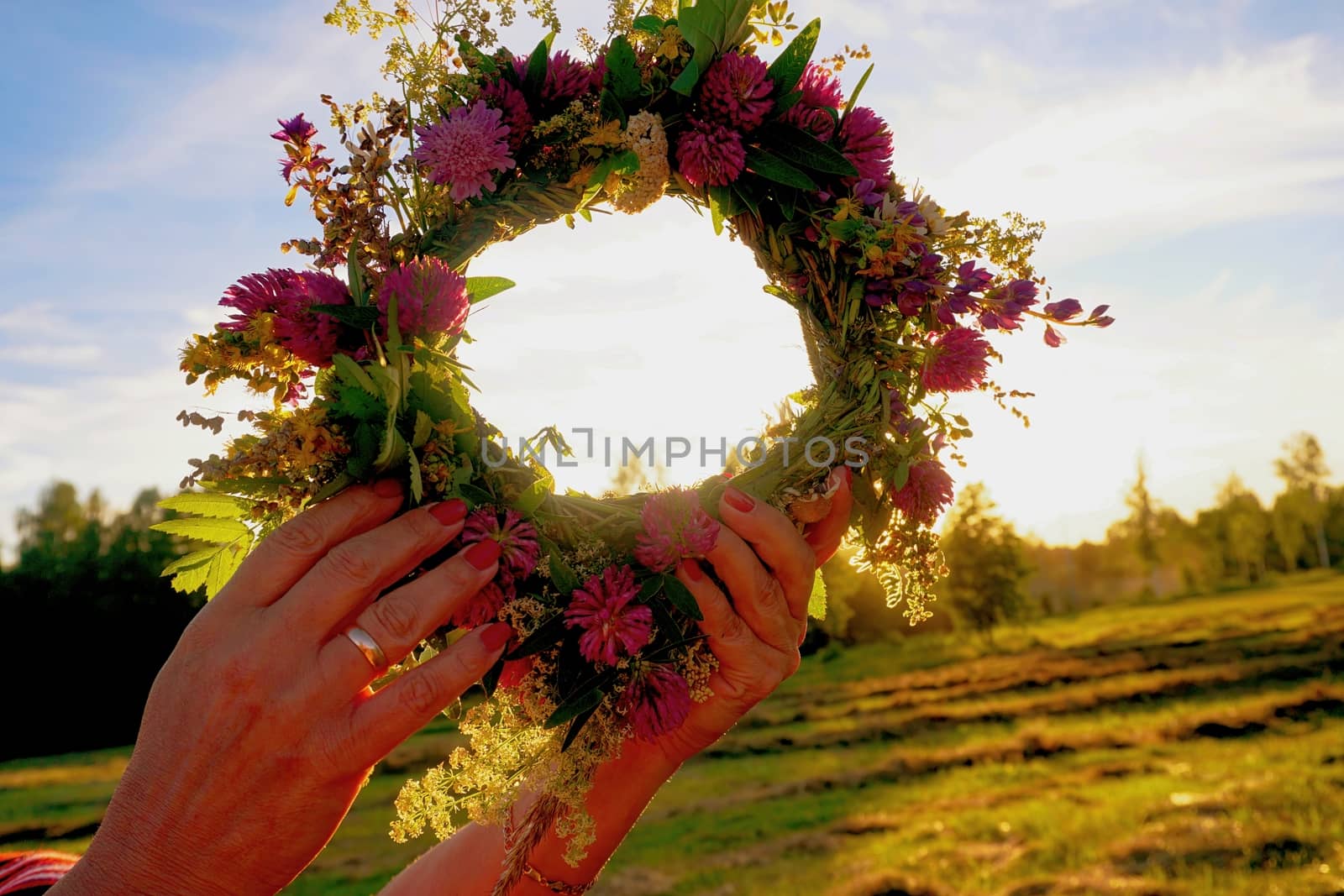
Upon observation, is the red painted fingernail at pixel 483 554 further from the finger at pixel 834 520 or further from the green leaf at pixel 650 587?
the finger at pixel 834 520

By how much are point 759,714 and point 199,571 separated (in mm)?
18023

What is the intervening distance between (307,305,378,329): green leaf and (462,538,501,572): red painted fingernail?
22.1 inches

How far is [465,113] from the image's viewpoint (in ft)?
8.50

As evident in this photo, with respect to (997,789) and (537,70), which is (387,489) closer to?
(537,70)

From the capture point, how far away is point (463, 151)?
8.09ft

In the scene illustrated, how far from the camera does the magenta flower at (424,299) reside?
7.13 feet

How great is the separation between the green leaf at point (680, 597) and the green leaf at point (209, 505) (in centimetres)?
100

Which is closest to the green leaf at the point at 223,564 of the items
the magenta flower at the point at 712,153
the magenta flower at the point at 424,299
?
the magenta flower at the point at 424,299

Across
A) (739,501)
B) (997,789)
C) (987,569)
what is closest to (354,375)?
(739,501)

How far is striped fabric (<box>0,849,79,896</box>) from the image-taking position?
2.21 meters

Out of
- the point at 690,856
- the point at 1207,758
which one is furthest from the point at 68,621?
the point at 1207,758

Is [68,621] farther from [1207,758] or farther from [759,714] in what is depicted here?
[1207,758]

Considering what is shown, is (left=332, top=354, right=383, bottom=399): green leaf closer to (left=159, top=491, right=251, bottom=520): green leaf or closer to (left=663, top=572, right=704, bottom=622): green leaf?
(left=159, top=491, right=251, bottom=520): green leaf

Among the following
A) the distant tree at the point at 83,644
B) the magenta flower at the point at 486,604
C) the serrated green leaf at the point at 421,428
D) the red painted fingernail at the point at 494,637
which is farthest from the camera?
the distant tree at the point at 83,644
